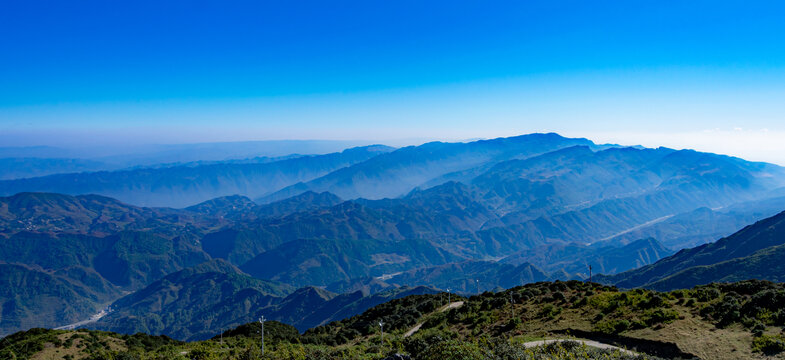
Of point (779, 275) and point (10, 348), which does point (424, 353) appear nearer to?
point (10, 348)

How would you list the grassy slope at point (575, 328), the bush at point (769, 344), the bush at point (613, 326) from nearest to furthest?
1. the bush at point (769, 344)
2. the grassy slope at point (575, 328)
3. the bush at point (613, 326)

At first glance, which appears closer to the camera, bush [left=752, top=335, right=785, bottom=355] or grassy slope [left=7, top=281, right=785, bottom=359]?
bush [left=752, top=335, right=785, bottom=355]

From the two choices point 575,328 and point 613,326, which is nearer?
point 613,326

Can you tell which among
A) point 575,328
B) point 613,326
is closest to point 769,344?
point 613,326

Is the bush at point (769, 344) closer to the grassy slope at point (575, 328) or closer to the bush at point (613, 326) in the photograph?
the grassy slope at point (575, 328)

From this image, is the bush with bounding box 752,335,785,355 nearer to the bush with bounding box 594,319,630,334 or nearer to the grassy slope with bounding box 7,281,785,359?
the grassy slope with bounding box 7,281,785,359

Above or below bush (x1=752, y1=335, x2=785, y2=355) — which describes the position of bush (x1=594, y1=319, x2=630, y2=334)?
below

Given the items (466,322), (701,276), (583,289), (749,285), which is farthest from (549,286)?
(701,276)

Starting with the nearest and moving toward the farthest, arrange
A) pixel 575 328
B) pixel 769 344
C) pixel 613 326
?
pixel 769 344, pixel 613 326, pixel 575 328

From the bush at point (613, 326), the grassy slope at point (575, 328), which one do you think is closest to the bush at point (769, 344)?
the grassy slope at point (575, 328)

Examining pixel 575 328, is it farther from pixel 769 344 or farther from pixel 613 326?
pixel 769 344

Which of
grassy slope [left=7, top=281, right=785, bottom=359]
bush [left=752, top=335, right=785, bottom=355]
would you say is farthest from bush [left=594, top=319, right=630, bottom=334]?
bush [left=752, top=335, right=785, bottom=355]
